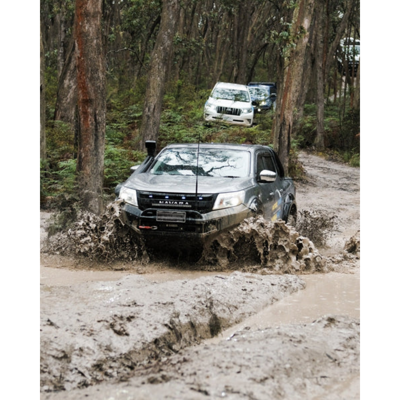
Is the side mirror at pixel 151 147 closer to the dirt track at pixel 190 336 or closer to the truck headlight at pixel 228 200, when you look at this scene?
the truck headlight at pixel 228 200

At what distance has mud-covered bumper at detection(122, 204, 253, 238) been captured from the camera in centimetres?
549

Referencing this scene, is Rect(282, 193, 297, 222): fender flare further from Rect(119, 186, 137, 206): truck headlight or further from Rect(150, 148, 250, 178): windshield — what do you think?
Rect(119, 186, 137, 206): truck headlight

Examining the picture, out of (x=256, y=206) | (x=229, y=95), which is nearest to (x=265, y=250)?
(x=256, y=206)

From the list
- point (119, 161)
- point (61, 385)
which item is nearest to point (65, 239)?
point (119, 161)

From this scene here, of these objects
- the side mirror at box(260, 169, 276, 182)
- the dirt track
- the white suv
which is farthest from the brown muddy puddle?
the white suv

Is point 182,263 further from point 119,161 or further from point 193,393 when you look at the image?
point 193,393

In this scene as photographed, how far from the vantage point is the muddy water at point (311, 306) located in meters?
4.52

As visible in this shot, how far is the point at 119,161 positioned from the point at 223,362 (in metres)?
3.36

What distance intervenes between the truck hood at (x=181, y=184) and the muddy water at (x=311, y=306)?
1286mm

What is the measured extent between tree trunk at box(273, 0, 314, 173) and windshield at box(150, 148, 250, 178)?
1.74m

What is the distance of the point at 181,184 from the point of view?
5.84 meters

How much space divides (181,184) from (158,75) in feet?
10.2

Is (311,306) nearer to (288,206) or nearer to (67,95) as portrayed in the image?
(288,206)

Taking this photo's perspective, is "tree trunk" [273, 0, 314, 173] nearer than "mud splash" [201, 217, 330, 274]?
No
